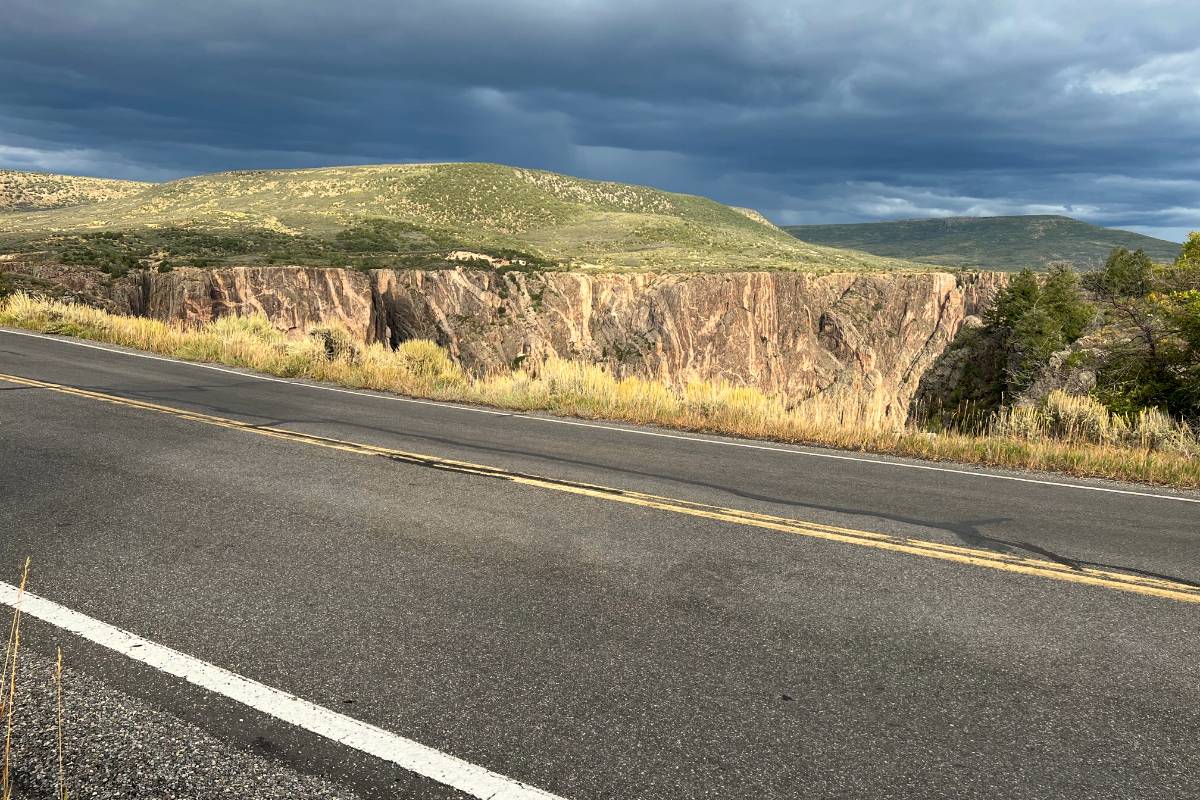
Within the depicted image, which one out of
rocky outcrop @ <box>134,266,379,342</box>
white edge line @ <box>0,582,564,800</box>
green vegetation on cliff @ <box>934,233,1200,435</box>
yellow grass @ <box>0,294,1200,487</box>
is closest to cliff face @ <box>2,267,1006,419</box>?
rocky outcrop @ <box>134,266,379,342</box>

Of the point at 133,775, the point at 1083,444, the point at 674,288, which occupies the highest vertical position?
the point at 674,288

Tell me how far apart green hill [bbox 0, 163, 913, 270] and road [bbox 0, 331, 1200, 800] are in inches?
1572

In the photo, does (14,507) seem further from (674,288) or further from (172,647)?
(674,288)

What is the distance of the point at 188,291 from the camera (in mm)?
36812

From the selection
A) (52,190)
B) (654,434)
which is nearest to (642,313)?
(654,434)

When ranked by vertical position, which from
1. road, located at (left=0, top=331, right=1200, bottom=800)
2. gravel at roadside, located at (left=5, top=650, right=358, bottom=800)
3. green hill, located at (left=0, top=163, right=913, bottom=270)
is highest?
green hill, located at (left=0, top=163, right=913, bottom=270)

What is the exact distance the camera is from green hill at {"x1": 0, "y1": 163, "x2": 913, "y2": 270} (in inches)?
2064

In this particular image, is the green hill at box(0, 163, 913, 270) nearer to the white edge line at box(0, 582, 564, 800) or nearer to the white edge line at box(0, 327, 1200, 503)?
the white edge line at box(0, 327, 1200, 503)

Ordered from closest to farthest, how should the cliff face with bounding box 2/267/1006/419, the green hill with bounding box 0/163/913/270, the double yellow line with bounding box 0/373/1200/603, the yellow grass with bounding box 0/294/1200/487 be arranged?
the double yellow line with bounding box 0/373/1200/603 < the yellow grass with bounding box 0/294/1200/487 < the cliff face with bounding box 2/267/1006/419 < the green hill with bounding box 0/163/913/270

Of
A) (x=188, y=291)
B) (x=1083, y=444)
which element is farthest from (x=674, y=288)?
(x=1083, y=444)

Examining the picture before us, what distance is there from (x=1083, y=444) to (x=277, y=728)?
10926mm

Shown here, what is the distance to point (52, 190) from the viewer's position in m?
127

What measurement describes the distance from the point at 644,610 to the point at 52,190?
6267 inches

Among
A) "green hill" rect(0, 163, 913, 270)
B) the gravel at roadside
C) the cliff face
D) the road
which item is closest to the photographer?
the gravel at roadside
